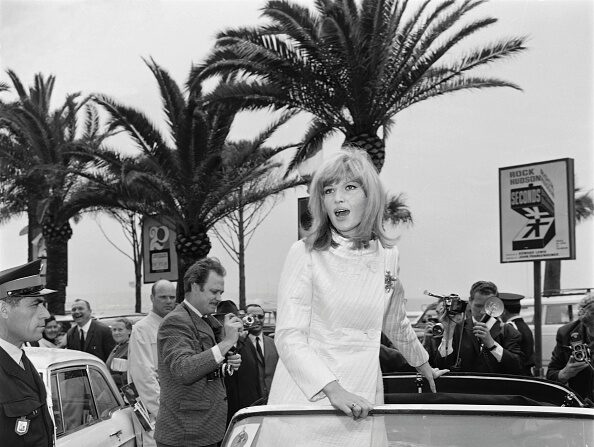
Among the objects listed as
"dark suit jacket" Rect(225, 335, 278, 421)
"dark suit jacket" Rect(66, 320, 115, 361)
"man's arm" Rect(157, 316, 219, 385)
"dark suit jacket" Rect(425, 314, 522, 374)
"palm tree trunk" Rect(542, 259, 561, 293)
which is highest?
"man's arm" Rect(157, 316, 219, 385)

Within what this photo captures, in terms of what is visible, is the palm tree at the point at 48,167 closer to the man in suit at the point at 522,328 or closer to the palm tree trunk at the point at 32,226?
the palm tree trunk at the point at 32,226

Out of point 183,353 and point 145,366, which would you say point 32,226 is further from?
point 183,353

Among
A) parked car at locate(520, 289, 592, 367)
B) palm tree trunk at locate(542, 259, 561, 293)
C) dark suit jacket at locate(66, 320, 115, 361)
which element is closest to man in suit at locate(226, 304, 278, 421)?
dark suit jacket at locate(66, 320, 115, 361)

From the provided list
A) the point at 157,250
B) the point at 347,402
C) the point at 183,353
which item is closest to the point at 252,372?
the point at 183,353

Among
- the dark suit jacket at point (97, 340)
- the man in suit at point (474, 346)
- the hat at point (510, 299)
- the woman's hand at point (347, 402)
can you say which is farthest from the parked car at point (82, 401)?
the dark suit jacket at point (97, 340)

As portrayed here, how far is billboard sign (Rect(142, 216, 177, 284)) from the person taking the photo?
74.1ft

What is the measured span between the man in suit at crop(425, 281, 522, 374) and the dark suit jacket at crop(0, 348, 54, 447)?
2883 mm

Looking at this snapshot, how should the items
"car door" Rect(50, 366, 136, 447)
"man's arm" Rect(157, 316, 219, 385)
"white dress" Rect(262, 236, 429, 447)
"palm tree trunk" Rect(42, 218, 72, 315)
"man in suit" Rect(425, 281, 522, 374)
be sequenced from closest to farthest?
"white dress" Rect(262, 236, 429, 447) < "man's arm" Rect(157, 316, 219, 385) < "car door" Rect(50, 366, 136, 447) < "man in suit" Rect(425, 281, 522, 374) < "palm tree trunk" Rect(42, 218, 72, 315)

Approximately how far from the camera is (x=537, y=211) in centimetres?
1227

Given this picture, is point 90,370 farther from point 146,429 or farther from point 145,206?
point 145,206

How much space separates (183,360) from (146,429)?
1.97 meters

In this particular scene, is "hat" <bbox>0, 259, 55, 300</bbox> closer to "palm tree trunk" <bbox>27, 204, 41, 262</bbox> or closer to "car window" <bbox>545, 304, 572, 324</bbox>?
"car window" <bbox>545, 304, 572, 324</bbox>

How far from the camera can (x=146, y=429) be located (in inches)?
249

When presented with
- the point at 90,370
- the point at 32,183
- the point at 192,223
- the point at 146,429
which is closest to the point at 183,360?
the point at 90,370
